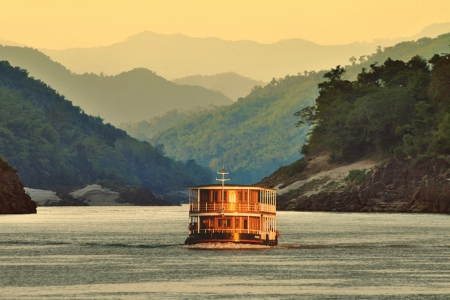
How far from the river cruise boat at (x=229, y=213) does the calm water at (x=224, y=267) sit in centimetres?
164

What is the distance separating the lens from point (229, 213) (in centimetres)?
10488

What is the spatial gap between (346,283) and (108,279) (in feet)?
56.9

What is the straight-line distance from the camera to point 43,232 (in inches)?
5758

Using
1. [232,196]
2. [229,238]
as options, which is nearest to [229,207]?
[232,196]

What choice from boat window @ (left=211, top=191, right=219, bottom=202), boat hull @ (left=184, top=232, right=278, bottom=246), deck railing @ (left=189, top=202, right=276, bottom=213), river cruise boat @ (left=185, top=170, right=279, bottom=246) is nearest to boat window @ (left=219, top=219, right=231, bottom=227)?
river cruise boat @ (left=185, top=170, right=279, bottom=246)

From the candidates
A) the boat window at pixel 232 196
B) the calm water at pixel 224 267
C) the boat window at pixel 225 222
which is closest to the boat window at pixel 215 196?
the boat window at pixel 232 196

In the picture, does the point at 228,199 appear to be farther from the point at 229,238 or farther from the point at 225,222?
the point at 229,238

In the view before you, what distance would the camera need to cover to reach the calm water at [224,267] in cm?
7431

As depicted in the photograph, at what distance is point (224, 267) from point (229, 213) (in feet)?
50.0

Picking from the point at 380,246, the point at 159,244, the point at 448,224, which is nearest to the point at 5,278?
the point at 159,244

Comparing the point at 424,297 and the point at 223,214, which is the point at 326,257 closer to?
the point at 223,214

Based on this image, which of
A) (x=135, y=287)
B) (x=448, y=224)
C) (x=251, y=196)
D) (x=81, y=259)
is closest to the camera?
(x=135, y=287)

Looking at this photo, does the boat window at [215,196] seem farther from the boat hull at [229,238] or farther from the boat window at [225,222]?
the boat hull at [229,238]

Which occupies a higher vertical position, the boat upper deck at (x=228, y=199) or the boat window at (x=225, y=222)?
the boat upper deck at (x=228, y=199)
